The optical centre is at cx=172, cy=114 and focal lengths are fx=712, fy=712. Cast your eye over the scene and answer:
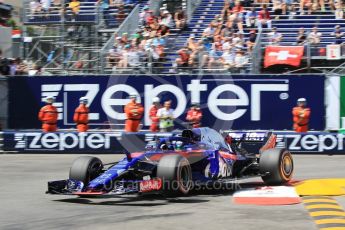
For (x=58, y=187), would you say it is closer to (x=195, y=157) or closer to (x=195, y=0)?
(x=195, y=157)

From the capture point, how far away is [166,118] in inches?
888

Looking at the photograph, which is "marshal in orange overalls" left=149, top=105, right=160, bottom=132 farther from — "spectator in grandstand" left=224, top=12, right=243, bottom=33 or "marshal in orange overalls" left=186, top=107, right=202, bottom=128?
"spectator in grandstand" left=224, top=12, right=243, bottom=33

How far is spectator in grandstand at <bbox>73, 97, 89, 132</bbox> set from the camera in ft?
74.9

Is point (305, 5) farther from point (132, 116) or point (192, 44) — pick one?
point (132, 116)

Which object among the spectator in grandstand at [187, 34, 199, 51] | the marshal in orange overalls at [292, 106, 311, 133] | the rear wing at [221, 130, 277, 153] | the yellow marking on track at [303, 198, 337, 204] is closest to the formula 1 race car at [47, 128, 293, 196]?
the rear wing at [221, 130, 277, 153]

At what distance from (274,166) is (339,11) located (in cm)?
1394

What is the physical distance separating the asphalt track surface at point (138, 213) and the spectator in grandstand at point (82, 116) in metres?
8.29

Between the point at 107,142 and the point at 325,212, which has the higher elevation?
the point at 107,142

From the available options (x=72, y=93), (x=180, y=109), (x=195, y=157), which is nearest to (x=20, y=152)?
(x=72, y=93)

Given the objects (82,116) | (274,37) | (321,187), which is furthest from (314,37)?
(321,187)

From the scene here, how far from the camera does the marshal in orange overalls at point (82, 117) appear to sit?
22819 millimetres

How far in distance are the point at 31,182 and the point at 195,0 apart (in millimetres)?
15245

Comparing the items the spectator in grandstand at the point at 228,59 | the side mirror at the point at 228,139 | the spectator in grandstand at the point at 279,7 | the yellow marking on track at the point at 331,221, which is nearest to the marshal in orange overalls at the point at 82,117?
the spectator in grandstand at the point at 228,59

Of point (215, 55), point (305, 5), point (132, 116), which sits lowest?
point (132, 116)
